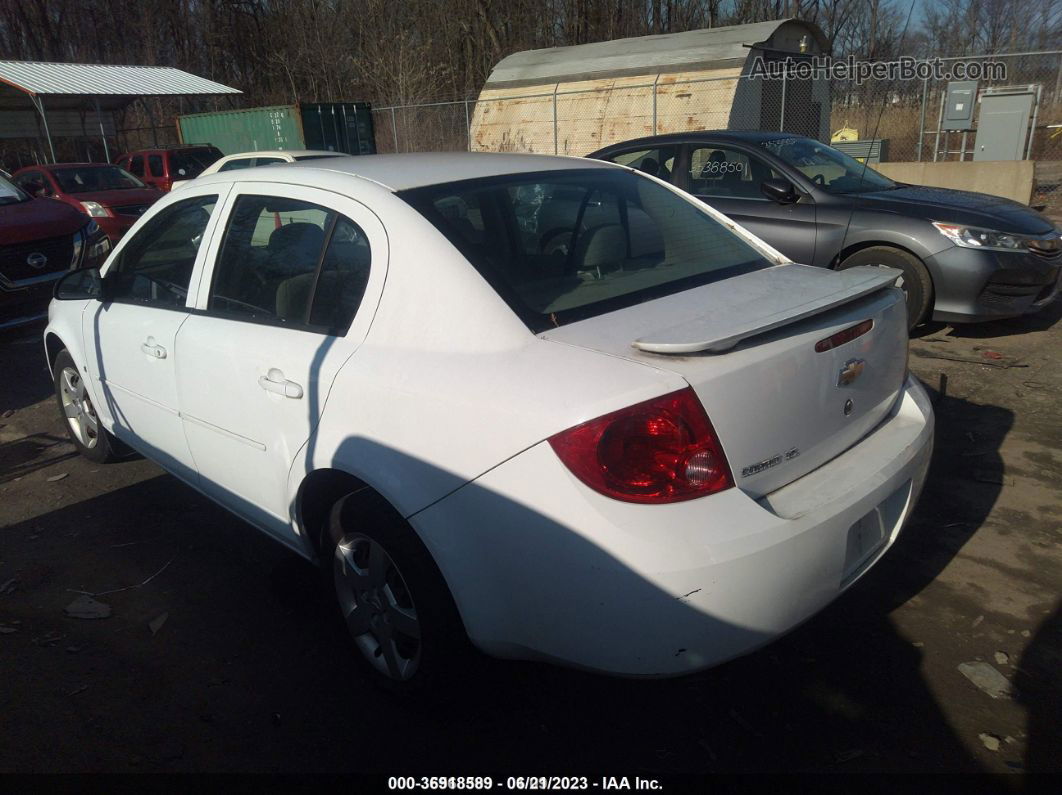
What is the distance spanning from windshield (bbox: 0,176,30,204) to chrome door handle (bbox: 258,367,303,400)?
7.44 meters

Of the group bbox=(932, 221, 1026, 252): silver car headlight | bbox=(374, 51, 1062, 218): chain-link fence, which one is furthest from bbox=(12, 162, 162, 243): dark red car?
bbox=(932, 221, 1026, 252): silver car headlight

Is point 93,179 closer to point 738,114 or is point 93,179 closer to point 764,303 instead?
point 738,114

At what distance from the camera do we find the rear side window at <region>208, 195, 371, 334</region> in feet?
8.71

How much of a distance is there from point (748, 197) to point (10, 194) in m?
7.77

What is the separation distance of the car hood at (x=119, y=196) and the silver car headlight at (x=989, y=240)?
38.9ft

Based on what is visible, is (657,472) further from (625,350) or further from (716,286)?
(716,286)

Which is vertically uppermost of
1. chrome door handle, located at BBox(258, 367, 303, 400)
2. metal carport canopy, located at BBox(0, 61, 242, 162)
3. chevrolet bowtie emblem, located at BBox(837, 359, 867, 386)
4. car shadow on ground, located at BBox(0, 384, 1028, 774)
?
metal carport canopy, located at BBox(0, 61, 242, 162)

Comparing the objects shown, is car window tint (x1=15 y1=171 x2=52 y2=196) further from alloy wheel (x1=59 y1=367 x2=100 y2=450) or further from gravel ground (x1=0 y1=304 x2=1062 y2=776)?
gravel ground (x1=0 y1=304 x2=1062 y2=776)

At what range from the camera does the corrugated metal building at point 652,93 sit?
15375 mm

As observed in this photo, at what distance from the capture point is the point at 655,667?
201 centimetres

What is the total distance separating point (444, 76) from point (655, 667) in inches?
1208

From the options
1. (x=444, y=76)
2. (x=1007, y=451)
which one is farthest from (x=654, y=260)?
(x=444, y=76)

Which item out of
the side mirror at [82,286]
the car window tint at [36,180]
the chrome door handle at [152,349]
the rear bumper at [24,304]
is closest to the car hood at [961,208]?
the chrome door handle at [152,349]

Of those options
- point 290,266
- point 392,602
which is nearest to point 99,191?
point 290,266
